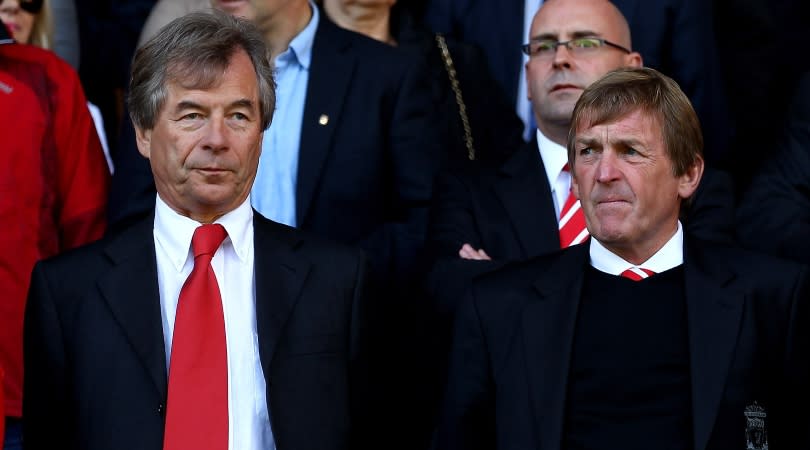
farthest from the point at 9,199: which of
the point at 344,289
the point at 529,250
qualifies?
the point at 529,250

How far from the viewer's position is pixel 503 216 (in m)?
4.83

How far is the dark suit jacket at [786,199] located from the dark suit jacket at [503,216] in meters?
0.35

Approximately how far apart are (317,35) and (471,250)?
3.81ft

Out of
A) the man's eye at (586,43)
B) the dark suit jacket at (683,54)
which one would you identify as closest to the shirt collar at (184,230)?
the man's eye at (586,43)

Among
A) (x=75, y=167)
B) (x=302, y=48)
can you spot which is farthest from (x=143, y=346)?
(x=302, y=48)

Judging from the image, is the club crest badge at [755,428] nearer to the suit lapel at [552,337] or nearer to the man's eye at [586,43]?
the suit lapel at [552,337]

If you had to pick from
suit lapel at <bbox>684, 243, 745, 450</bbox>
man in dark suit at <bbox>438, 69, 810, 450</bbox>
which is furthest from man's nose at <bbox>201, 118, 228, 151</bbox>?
suit lapel at <bbox>684, 243, 745, 450</bbox>

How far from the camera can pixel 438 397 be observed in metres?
4.68

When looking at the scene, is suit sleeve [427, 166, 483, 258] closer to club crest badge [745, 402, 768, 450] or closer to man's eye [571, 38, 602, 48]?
man's eye [571, 38, 602, 48]

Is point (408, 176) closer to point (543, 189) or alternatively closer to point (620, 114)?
point (543, 189)

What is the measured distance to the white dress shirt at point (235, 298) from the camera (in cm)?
387

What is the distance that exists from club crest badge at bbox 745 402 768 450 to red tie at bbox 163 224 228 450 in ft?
4.35

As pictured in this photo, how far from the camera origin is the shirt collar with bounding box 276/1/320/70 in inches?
210

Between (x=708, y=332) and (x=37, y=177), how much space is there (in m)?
2.17
